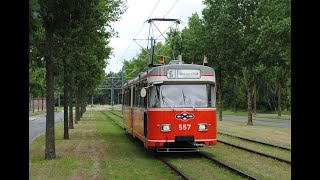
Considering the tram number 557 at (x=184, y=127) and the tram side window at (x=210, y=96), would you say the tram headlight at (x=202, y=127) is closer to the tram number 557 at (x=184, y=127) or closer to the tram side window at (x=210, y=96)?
the tram number 557 at (x=184, y=127)

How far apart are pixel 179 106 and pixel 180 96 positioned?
339 millimetres

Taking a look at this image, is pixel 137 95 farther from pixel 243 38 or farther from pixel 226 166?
pixel 243 38

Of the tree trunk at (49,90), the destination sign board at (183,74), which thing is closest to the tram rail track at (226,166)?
the destination sign board at (183,74)

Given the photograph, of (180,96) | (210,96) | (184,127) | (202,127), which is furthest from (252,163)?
(180,96)

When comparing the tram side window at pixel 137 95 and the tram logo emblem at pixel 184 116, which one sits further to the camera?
the tram side window at pixel 137 95

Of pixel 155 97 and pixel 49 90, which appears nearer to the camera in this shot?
pixel 49 90

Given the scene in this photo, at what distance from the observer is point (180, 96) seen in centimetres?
1530

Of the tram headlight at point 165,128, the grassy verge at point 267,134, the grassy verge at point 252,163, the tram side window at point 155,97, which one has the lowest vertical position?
the grassy verge at point 267,134

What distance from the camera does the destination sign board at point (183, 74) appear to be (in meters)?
15.3

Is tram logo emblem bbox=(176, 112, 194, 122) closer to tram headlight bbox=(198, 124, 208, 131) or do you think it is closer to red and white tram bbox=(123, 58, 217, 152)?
red and white tram bbox=(123, 58, 217, 152)

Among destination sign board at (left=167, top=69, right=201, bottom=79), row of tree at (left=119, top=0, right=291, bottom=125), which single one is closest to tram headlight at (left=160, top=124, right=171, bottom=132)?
destination sign board at (left=167, top=69, right=201, bottom=79)

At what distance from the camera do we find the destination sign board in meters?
15.3

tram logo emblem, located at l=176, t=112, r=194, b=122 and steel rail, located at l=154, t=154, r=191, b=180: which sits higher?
tram logo emblem, located at l=176, t=112, r=194, b=122
